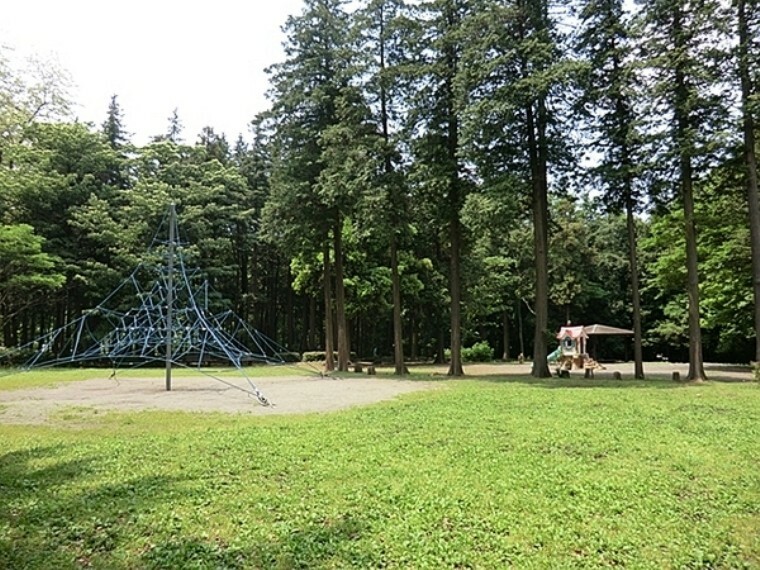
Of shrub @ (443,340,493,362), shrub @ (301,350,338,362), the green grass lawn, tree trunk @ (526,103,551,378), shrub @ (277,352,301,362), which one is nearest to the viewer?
the green grass lawn

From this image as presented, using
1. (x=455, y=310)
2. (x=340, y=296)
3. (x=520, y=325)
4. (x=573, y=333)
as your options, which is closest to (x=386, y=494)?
(x=455, y=310)

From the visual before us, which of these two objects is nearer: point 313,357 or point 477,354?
point 313,357

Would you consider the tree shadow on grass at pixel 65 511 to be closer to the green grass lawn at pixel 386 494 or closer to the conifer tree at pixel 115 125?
the green grass lawn at pixel 386 494

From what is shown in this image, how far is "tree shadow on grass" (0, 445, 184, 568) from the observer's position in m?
3.69

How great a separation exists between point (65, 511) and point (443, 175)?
52.4ft

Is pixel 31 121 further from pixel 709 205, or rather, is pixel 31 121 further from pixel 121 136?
pixel 709 205

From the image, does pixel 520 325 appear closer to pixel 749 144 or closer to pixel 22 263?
pixel 749 144

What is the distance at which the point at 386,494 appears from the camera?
4699 mm

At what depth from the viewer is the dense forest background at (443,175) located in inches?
629

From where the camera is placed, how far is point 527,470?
5.44 metres

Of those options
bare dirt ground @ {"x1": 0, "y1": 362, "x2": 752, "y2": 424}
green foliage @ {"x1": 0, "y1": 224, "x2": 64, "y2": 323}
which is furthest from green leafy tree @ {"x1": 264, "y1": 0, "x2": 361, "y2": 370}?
green foliage @ {"x1": 0, "y1": 224, "x2": 64, "y2": 323}

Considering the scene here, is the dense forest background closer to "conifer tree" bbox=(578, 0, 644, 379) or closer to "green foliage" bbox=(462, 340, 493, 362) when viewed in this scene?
"conifer tree" bbox=(578, 0, 644, 379)

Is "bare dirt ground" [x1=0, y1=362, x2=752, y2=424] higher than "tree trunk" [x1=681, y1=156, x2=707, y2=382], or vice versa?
"tree trunk" [x1=681, y1=156, x2=707, y2=382]

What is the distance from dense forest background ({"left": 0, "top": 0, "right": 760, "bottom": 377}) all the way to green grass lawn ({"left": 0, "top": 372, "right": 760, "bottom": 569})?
10669mm
